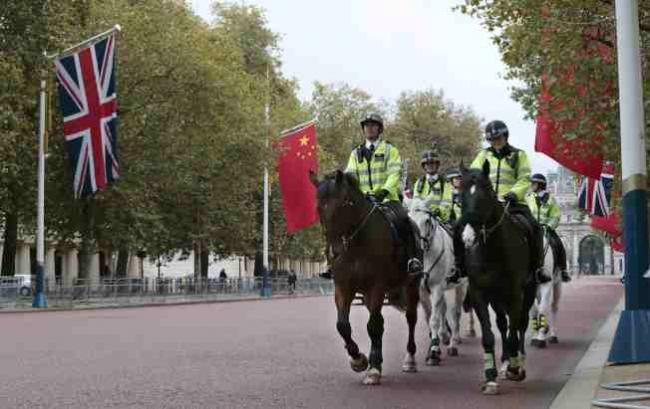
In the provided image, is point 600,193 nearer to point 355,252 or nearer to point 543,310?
point 543,310

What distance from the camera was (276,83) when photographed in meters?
74.6

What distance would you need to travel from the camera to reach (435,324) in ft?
42.5

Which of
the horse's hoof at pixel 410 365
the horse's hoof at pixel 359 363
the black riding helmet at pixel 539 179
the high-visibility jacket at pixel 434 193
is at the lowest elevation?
the horse's hoof at pixel 410 365

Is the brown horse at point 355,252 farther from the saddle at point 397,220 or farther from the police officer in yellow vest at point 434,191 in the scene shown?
the police officer in yellow vest at point 434,191

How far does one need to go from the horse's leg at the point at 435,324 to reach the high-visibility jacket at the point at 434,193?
5.66 feet

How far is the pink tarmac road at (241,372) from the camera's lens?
30.5ft

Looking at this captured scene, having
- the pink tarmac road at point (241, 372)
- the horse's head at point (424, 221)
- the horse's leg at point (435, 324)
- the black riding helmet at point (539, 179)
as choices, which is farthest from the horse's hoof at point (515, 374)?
the black riding helmet at point (539, 179)

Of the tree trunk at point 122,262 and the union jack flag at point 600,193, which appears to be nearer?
the union jack flag at point 600,193

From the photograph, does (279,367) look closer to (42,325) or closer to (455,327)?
(455,327)

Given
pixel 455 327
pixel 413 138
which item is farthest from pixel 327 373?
pixel 413 138

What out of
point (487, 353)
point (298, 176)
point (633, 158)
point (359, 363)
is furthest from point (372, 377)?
point (298, 176)

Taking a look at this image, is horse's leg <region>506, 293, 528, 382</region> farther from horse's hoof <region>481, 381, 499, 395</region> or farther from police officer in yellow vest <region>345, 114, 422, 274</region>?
police officer in yellow vest <region>345, 114, 422, 274</region>

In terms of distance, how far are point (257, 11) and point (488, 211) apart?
64.2 meters

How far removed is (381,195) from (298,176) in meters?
A: 33.7
